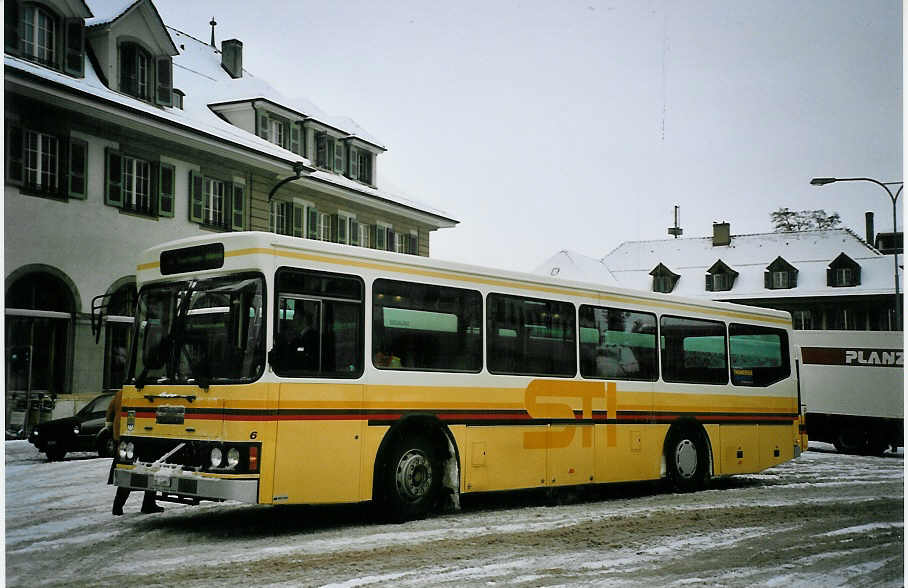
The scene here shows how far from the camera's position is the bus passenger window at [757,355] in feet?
42.2

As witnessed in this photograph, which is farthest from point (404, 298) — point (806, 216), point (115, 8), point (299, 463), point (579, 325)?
point (806, 216)

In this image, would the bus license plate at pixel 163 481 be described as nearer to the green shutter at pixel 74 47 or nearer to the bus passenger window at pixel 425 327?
the bus passenger window at pixel 425 327

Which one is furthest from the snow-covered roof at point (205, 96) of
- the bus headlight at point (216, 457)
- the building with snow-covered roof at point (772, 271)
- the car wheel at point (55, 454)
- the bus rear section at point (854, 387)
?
the bus rear section at point (854, 387)

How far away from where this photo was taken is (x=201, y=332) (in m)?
8.17

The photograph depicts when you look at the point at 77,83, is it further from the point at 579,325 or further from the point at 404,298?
the point at 579,325

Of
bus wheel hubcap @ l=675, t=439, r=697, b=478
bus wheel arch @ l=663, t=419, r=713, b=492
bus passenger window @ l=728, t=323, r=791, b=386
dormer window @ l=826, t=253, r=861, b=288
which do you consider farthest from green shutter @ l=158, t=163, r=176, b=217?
dormer window @ l=826, t=253, r=861, b=288

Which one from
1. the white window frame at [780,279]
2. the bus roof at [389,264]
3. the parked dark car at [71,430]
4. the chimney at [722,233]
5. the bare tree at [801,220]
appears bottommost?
the parked dark car at [71,430]

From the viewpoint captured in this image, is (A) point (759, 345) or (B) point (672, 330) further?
(A) point (759, 345)

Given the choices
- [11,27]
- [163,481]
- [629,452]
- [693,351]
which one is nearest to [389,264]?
[163,481]

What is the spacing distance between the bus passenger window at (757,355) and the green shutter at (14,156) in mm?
8555

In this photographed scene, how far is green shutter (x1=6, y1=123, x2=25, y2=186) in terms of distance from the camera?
8.27 m

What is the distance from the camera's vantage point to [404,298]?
29.7 feet

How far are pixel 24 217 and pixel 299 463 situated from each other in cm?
310

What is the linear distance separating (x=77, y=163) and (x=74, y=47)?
1.10m
